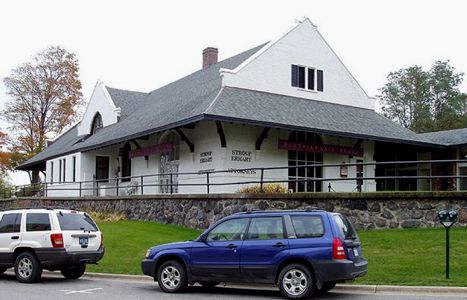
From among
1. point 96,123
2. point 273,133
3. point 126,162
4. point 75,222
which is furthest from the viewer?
point 96,123

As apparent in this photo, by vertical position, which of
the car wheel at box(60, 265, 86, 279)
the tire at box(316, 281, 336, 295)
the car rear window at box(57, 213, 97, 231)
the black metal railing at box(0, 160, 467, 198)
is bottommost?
the car wheel at box(60, 265, 86, 279)

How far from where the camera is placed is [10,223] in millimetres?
14891

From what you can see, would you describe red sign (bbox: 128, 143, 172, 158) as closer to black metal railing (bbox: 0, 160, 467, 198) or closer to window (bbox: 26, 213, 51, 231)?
black metal railing (bbox: 0, 160, 467, 198)

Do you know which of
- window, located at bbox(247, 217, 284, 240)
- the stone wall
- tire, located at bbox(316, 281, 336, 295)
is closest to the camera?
window, located at bbox(247, 217, 284, 240)

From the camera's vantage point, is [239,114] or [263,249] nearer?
[263,249]

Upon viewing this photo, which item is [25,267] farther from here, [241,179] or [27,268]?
[241,179]

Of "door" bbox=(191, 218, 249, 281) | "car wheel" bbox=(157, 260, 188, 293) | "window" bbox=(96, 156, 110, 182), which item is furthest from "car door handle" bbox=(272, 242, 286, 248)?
"window" bbox=(96, 156, 110, 182)

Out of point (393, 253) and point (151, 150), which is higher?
point (151, 150)

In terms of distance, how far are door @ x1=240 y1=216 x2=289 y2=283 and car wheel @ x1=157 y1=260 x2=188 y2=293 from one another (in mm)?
1399

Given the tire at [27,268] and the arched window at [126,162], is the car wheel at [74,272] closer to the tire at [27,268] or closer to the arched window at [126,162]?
the tire at [27,268]

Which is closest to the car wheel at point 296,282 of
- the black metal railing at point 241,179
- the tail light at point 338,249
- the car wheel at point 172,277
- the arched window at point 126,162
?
the tail light at point 338,249

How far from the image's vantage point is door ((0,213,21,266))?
47.8 feet

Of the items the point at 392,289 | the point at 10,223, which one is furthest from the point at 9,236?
the point at 392,289

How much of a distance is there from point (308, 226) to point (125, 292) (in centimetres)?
402
